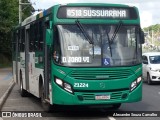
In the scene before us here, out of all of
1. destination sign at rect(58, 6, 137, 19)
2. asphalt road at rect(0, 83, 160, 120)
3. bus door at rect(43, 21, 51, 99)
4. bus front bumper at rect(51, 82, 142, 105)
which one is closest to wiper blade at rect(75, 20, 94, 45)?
destination sign at rect(58, 6, 137, 19)

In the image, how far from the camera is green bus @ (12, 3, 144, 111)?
35.4 ft

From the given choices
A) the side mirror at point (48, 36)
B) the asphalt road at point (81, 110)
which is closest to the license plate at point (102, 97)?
the asphalt road at point (81, 110)

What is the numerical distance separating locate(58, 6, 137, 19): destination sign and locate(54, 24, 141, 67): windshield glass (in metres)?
0.29

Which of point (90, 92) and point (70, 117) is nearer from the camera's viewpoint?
point (90, 92)

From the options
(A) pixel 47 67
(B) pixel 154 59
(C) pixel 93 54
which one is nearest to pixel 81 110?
(A) pixel 47 67

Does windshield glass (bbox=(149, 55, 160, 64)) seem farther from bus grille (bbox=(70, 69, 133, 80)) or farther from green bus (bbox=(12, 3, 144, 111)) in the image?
bus grille (bbox=(70, 69, 133, 80))

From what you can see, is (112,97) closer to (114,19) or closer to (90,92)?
(90,92)

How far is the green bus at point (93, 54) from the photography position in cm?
1078

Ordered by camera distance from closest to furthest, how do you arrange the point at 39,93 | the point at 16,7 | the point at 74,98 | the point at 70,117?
1. the point at 74,98
2. the point at 70,117
3. the point at 39,93
4. the point at 16,7

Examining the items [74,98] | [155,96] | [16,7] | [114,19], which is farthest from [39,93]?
[16,7]

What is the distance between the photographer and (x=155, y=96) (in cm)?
1706

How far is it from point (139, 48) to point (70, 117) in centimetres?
256

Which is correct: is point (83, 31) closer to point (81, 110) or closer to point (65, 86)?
point (65, 86)

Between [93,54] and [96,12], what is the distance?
1136 millimetres
